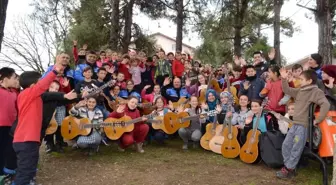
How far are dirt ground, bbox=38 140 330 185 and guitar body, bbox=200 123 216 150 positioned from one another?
0.16 meters

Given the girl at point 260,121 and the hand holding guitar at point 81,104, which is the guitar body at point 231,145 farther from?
the hand holding guitar at point 81,104

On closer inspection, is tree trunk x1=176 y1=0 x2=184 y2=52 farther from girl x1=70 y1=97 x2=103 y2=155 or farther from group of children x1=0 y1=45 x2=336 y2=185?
girl x1=70 y1=97 x2=103 y2=155

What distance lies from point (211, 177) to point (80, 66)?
4.00 meters

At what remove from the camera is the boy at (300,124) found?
15.7 ft

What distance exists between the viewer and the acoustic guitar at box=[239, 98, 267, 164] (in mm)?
5598

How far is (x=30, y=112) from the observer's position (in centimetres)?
402

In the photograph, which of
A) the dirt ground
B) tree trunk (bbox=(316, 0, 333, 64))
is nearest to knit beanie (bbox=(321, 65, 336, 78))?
the dirt ground

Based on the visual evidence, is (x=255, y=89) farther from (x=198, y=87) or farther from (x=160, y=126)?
(x=160, y=126)

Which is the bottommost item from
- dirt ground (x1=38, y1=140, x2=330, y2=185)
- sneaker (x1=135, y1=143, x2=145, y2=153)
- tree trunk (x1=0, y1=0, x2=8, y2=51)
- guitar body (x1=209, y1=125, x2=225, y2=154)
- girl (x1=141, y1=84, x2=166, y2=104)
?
dirt ground (x1=38, y1=140, x2=330, y2=185)

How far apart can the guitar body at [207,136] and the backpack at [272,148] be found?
118cm

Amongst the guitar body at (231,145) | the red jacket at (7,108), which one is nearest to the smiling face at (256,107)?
the guitar body at (231,145)

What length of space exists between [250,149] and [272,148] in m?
0.41

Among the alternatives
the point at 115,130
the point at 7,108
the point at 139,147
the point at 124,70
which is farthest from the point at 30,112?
the point at 124,70

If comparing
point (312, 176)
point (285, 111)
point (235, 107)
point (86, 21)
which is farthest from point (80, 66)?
point (86, 21)
